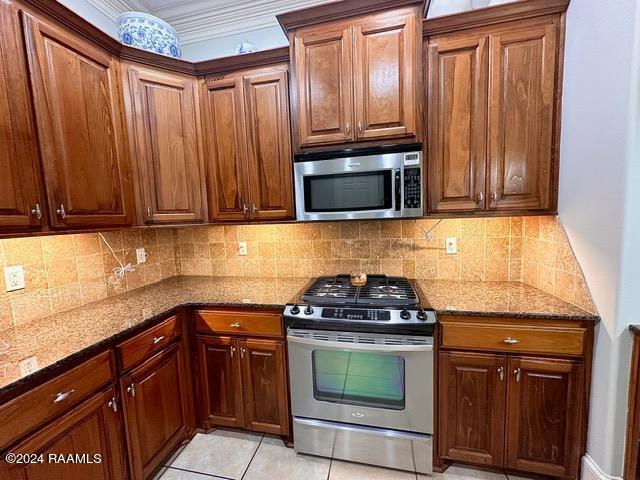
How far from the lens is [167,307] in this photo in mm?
1713

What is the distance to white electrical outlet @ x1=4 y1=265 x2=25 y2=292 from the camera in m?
1.43

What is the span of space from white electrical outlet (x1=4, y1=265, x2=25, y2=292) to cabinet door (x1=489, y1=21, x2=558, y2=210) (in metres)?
2.61

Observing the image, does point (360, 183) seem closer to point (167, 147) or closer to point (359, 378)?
point (359, 378)

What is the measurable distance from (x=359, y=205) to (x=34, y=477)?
71.4 inches

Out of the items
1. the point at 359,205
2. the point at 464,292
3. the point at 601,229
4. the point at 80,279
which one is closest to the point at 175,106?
the point at 80,279

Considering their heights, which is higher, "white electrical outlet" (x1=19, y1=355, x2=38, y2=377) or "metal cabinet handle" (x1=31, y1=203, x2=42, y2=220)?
"metal cabinet handle" (x1=31, y1=203, x2=42, y2=220)

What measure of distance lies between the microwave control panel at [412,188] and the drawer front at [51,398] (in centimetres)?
173

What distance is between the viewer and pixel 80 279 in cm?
179

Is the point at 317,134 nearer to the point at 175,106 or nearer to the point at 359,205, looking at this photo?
the point at 359,205

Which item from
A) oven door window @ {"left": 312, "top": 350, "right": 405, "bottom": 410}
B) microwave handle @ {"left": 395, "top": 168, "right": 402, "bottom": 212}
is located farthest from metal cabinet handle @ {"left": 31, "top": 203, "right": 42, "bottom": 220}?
microwave handle @ {"left": 395, "top": 168, "right": 402, "bottom": 212}

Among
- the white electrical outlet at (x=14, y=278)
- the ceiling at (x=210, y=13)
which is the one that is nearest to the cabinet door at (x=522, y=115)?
the ceiling at (x=210, y=13)

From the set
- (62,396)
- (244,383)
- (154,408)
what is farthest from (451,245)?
(62,396)

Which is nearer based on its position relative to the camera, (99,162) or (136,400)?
(136,400)

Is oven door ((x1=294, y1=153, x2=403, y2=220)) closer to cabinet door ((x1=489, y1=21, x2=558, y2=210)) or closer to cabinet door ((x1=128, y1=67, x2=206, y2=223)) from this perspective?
cabinet door ((x1=489, y1=21, x2=558, y2=210))
